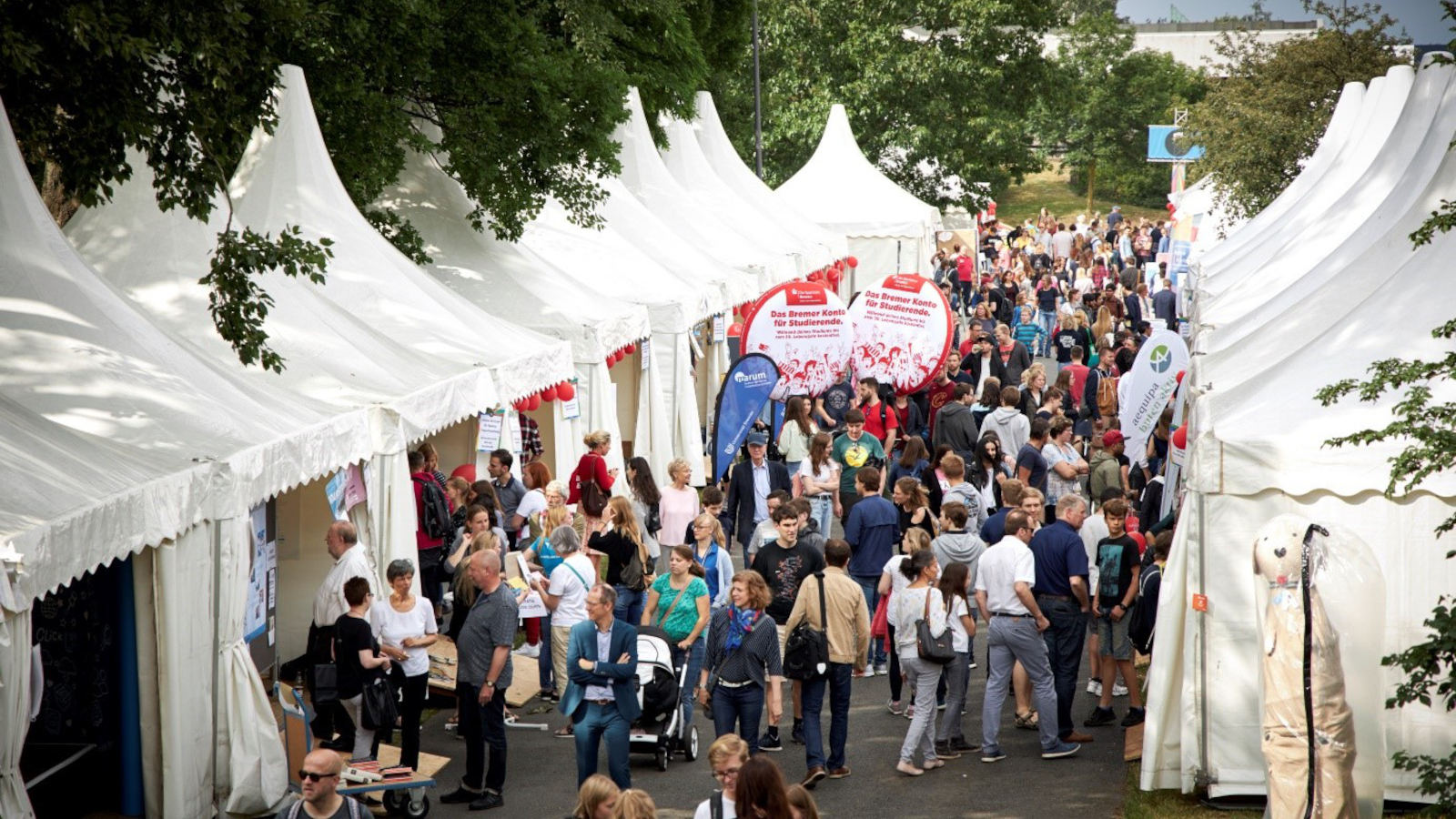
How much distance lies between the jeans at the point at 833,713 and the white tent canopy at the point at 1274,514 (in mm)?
1863

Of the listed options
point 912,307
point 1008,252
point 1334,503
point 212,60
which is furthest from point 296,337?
point 1008,252

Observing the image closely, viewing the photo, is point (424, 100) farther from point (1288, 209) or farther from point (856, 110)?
point (856, 110)

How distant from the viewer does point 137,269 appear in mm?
11484

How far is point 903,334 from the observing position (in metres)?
20.4

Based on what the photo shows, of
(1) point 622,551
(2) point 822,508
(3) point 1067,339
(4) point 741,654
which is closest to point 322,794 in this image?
(4) point 741,654

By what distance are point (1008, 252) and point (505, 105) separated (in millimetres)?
30818

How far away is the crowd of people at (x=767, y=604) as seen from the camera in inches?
367

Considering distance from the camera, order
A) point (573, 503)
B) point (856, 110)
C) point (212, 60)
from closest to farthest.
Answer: point (212, 60), point (573, 503), point (856, 110)

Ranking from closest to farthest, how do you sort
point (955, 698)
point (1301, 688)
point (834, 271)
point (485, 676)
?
1. point (1301, 688)
2. point (485, 676)
3. point (955, 698)
4. point (834, 271)

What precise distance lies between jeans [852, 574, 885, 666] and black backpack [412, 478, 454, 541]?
342 centimetres

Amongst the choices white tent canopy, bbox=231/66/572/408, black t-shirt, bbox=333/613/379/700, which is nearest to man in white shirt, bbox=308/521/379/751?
black t-shirt, bbox=333/613/379/700

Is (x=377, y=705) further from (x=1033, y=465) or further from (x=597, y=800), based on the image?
(x=1033, y=465)

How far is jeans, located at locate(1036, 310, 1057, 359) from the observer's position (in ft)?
106

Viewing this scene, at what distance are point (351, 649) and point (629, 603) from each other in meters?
3.11
